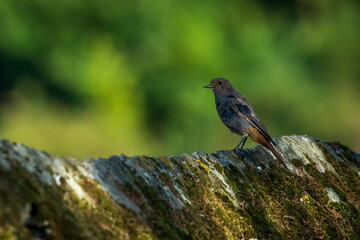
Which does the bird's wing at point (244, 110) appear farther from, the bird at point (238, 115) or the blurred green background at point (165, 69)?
the blurred green background at point (165, 69)

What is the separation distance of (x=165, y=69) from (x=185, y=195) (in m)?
17.5

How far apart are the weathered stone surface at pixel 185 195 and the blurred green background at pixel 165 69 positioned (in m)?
13.2

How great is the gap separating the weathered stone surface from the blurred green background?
43.2 ft

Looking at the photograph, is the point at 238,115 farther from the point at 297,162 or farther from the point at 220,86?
the point at 297,162

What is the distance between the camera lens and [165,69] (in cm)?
2133

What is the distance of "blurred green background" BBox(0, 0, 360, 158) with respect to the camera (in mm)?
20203

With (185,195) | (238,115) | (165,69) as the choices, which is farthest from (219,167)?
(165,69)

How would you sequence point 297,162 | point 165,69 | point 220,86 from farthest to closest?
1. point 165,69
2. point 220,86
3. point 297,162

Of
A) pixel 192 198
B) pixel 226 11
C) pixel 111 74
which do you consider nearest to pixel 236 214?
pixel 192 198

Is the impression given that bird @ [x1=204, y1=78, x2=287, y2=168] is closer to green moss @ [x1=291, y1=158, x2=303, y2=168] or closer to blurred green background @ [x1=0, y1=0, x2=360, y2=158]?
green moss @ [x1=291, y1=158, x2=303, y2=168]

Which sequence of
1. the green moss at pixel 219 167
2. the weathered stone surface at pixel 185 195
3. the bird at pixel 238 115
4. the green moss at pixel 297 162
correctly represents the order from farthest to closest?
the bird at pixel 238 115
the green moss at pixel 297 162
the green moss at pixel 219 167
the weathered stone surface at pixel 185 195

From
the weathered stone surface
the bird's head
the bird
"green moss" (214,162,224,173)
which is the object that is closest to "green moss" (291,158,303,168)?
the weathered stone surface

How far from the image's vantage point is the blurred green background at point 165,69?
20203mm

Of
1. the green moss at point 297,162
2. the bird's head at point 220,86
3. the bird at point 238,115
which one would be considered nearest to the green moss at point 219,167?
the green moss at point 297,162
